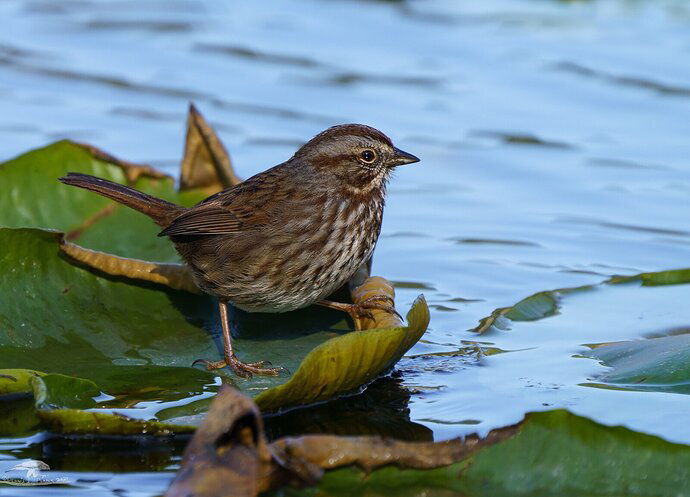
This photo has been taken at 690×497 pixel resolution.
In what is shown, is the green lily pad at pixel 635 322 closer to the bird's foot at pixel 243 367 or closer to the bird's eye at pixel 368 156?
the bird's eye at pixel 368 156

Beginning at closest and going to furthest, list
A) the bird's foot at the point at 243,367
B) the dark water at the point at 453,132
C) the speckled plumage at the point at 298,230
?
the bird's foot at the point at 243,367 → the dark water at the point at 453,132 → the speckled plumage at the point at 298,230

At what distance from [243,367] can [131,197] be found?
1.48 m

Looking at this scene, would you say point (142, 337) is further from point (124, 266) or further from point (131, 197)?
point (131, 197)

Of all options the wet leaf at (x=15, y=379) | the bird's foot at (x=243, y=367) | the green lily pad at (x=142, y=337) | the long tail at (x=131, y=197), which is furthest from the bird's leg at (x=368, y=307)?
the wet leaf at (x=15, y=379)

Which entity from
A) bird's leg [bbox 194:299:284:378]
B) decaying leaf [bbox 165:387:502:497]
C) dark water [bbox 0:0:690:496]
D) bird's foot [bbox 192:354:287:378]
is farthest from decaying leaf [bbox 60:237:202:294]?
decaying leaf [bbox 165:387:502:497]

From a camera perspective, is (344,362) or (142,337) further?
(142,337)

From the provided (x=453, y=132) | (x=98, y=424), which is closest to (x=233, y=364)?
(x=98, y=424)

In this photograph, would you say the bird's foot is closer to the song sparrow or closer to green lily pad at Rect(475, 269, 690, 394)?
the song sparrow

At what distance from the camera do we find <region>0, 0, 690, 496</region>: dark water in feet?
18.5

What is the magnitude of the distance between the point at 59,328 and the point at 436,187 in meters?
4.15

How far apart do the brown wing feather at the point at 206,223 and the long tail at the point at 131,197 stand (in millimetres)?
196

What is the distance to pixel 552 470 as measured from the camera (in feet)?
14.0

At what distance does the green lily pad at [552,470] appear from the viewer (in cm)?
425

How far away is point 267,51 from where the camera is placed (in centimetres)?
1238
